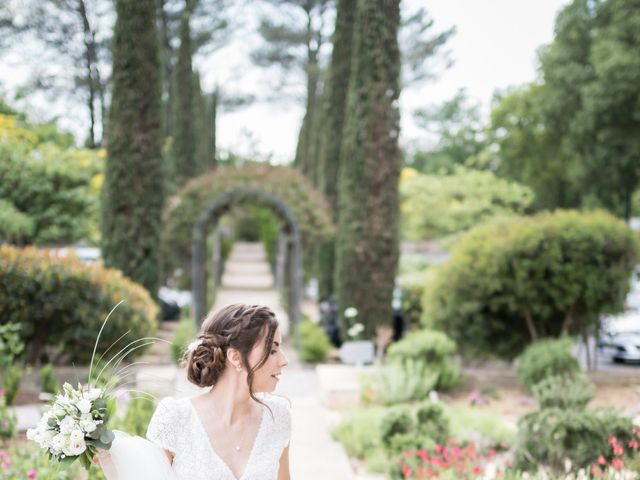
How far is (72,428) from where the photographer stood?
203cm

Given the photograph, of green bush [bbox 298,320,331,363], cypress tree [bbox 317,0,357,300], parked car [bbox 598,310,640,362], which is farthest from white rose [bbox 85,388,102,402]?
cypress tree [bbox 317,0,357,300]

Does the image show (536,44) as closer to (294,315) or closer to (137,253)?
(294,315)

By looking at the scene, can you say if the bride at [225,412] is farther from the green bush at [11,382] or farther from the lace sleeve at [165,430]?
the green bush at [11,382]

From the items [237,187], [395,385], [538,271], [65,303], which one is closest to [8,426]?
[65,303]

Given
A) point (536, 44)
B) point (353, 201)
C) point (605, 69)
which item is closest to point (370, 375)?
point (353, 201)

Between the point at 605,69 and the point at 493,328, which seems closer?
the point at 493,328

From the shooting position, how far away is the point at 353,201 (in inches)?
540

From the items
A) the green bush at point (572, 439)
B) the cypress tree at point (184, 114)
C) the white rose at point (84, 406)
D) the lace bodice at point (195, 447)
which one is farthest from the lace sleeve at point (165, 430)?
the cypress tree at point (184, 114)

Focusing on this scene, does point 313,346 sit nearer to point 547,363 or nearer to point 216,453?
point 547,363

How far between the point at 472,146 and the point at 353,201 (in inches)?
1092

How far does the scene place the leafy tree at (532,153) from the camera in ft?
80.3

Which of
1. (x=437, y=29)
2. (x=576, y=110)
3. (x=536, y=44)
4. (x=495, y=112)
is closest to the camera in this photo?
(x=576, y=110)

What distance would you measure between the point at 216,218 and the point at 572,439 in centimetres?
1115

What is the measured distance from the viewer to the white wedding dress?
2.16 meters
